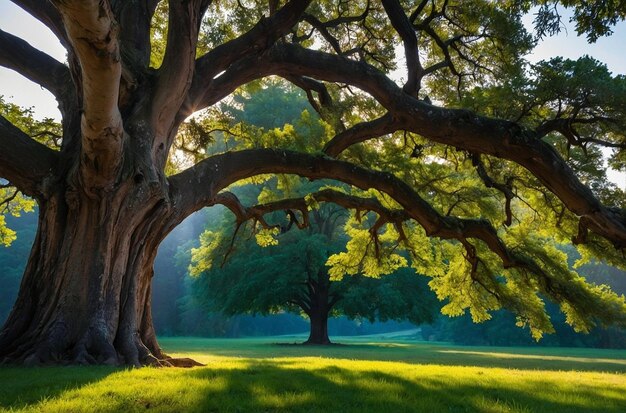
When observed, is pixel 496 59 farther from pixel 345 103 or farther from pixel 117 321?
pixel 117 321

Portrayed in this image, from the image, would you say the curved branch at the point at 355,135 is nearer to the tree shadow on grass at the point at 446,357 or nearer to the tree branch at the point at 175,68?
the tree branch at the point at 175,68

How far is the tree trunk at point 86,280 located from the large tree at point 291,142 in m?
0.02

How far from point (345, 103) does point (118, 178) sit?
295 inches

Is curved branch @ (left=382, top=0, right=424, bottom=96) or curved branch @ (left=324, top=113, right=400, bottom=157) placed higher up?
curved branch @ (left=382, top=0, right=424, bottom=96)

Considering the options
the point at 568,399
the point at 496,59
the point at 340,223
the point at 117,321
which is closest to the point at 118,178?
the point at 117,321

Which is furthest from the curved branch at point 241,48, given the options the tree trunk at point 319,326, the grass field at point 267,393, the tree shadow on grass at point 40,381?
the tree trunk at point 319,326

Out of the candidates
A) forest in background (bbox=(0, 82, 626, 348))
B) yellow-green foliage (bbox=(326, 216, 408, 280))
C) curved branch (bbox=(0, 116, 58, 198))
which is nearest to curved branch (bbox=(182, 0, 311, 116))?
curved branch (bbox=(0, 116, 58, 198))

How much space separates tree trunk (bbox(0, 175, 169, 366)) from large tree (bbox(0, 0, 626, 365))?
24mm

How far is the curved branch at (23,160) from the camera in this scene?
6.84 metres

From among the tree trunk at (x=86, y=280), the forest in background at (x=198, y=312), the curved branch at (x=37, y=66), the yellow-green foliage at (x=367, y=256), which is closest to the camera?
the tree trunk at (x=86, y=280)

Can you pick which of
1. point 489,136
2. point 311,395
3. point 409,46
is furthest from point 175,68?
point 311,395

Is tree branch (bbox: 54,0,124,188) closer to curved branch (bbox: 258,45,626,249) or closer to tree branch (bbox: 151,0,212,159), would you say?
tree branch (bbox: 151,0,212,159)

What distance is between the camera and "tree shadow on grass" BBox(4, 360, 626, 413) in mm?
3805

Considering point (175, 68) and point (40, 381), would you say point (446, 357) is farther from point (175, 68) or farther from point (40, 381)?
point (40, 381)
